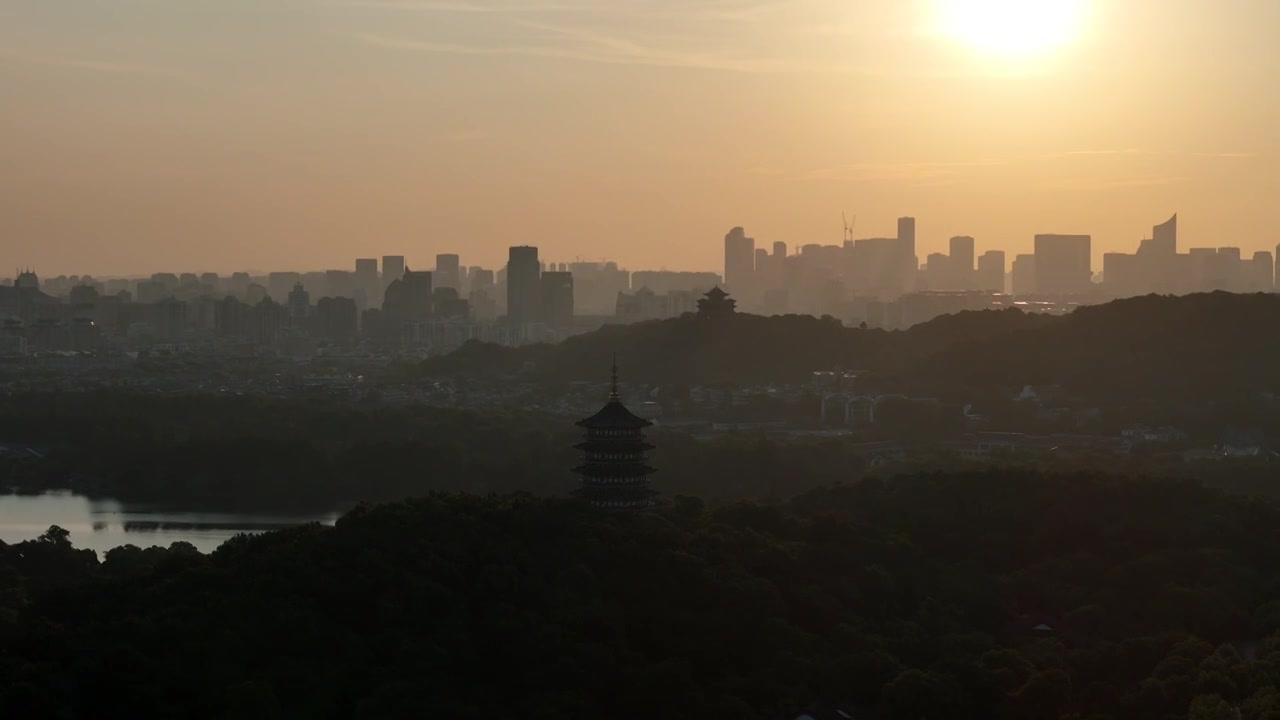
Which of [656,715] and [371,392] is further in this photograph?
[371,392]

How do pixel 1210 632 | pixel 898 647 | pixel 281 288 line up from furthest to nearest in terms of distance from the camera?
pixel 281 288 → pixel 1210 632 → pixel 898 647

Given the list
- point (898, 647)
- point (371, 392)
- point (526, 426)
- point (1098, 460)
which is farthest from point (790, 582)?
point (371, 392)

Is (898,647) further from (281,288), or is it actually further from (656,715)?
(281,288)

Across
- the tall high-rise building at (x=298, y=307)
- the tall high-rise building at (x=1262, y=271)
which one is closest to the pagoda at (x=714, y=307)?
the tall high-rise building at (x=1262, y=271)

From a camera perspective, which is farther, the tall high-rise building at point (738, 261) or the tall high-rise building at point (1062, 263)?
the tall high-rise building at point (738, 261)

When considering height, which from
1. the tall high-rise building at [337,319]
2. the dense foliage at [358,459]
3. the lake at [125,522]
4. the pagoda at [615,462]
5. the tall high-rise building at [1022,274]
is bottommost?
the lake at [125,522]

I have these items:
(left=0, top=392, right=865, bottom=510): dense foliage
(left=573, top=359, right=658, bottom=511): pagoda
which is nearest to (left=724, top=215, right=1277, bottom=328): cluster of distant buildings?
(left=0, top=392, right=865, bottom=510): dense foliage

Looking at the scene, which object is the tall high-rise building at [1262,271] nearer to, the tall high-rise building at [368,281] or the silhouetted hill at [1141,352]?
→ the silhouetted hill at [1141,352]
